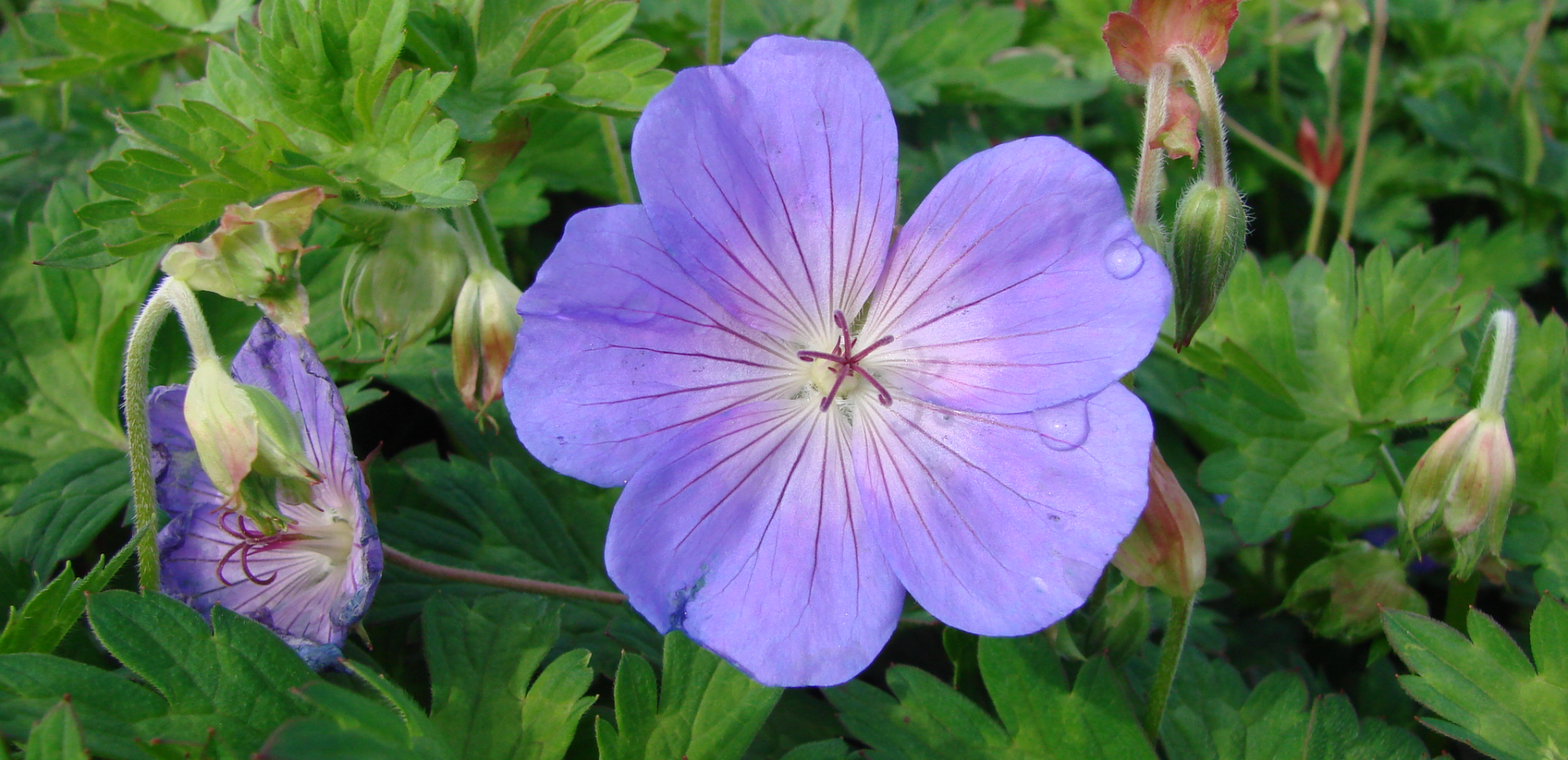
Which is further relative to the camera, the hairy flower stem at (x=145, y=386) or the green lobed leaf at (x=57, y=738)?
the hairy flower stem at (x=145, y=386)

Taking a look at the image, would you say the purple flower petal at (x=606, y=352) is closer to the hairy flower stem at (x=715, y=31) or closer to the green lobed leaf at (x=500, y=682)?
the green lobed leaf at (x=500, y=682)

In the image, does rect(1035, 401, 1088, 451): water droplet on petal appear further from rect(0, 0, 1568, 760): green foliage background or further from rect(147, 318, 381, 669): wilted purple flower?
rect(147, 318, 381, 669): wilted purple flower

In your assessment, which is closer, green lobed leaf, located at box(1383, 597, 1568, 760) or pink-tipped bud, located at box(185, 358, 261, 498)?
pink-tipped bud, located at box(185, 358, 261, 498)

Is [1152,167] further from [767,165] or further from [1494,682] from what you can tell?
[1494,682]

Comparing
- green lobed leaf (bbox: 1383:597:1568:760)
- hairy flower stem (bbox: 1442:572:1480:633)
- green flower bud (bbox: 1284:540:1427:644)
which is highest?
green lobed leaf (bbox: 1383:597:1568:760)

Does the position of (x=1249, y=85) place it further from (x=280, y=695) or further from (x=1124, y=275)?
(x=280, y=695)

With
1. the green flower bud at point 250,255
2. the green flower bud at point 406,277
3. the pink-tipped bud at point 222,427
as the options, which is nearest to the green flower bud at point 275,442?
the pink-tipped bud at point 222,427

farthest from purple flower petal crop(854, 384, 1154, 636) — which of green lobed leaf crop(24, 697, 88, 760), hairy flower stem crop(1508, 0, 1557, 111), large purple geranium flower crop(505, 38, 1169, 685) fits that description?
hairy flower stem crop(1508, 0, 1557, 111)
